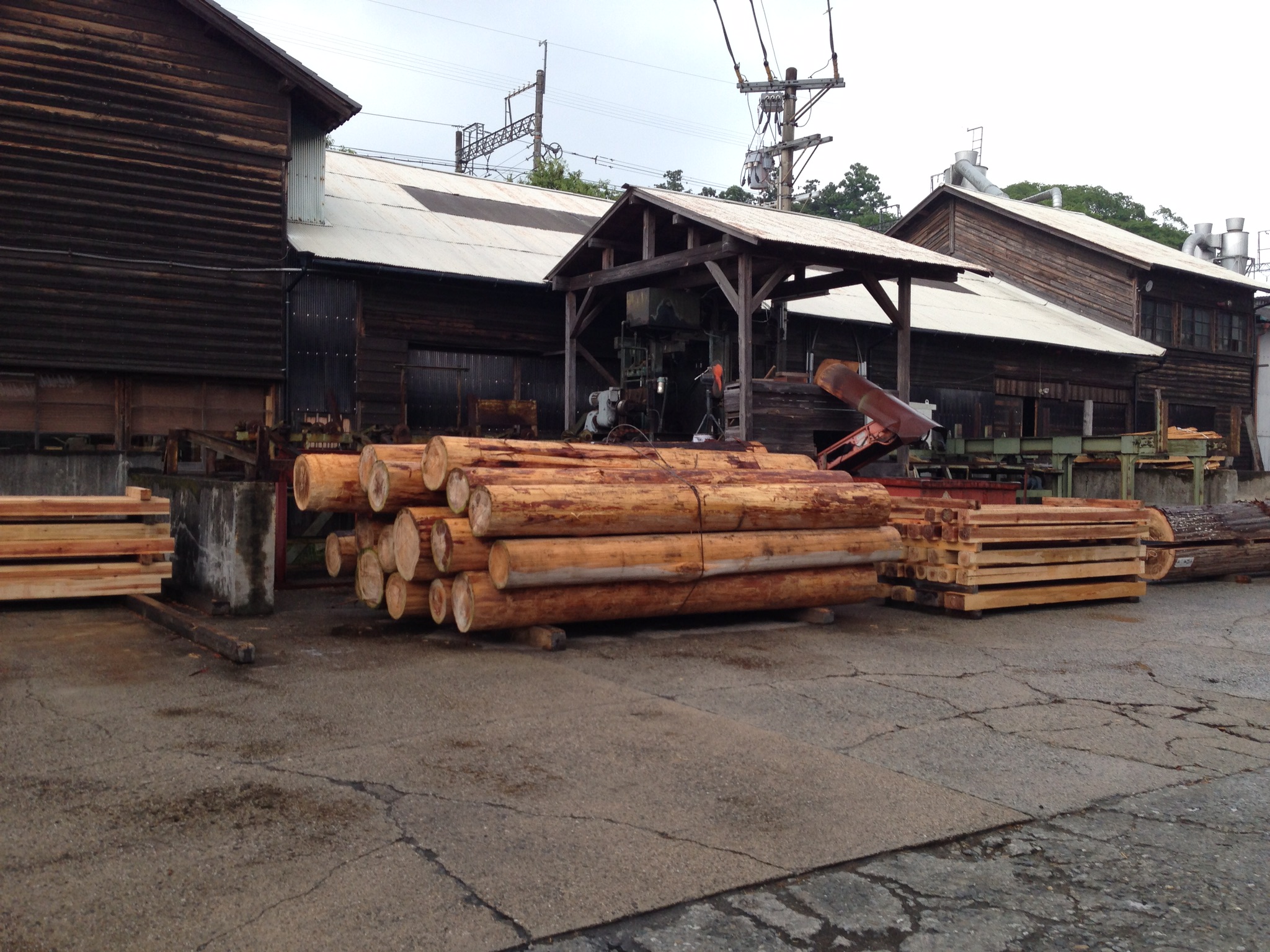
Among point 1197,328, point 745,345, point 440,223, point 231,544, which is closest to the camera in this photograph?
point 231,544

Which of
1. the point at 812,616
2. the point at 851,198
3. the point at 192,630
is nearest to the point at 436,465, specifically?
the point at 192,630

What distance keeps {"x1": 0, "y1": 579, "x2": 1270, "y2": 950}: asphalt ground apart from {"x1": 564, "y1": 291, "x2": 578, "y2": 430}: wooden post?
9.60 m

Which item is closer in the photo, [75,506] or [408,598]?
[408,598]

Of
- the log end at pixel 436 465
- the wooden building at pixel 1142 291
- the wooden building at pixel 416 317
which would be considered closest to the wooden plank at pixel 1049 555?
the log end at pixel 436 465

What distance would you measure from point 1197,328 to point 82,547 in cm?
3192

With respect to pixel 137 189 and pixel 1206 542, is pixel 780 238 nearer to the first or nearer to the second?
pixel 1206 542

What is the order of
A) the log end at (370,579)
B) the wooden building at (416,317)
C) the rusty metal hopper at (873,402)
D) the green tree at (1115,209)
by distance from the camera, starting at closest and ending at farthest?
the log end at (370,579), the rusty metal hopper at (873,402), the wooden building at (416,317), the green tree at (1115,209)

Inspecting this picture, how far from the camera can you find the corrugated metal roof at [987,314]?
71.1 feet

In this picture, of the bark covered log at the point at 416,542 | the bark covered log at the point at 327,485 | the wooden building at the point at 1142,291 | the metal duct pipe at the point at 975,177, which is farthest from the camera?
the metal duct pipe at the point at 975,177

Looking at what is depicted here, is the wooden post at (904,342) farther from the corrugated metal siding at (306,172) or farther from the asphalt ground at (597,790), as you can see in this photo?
the corrugated metal siding at (306,172)

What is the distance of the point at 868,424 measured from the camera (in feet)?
49.4

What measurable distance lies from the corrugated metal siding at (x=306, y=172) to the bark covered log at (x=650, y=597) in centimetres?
1093

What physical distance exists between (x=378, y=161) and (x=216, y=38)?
856 centimetres

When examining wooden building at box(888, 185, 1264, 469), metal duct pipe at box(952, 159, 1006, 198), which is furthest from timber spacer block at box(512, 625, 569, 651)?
metal duct pipe at box(952, 159, 1006, 198)
